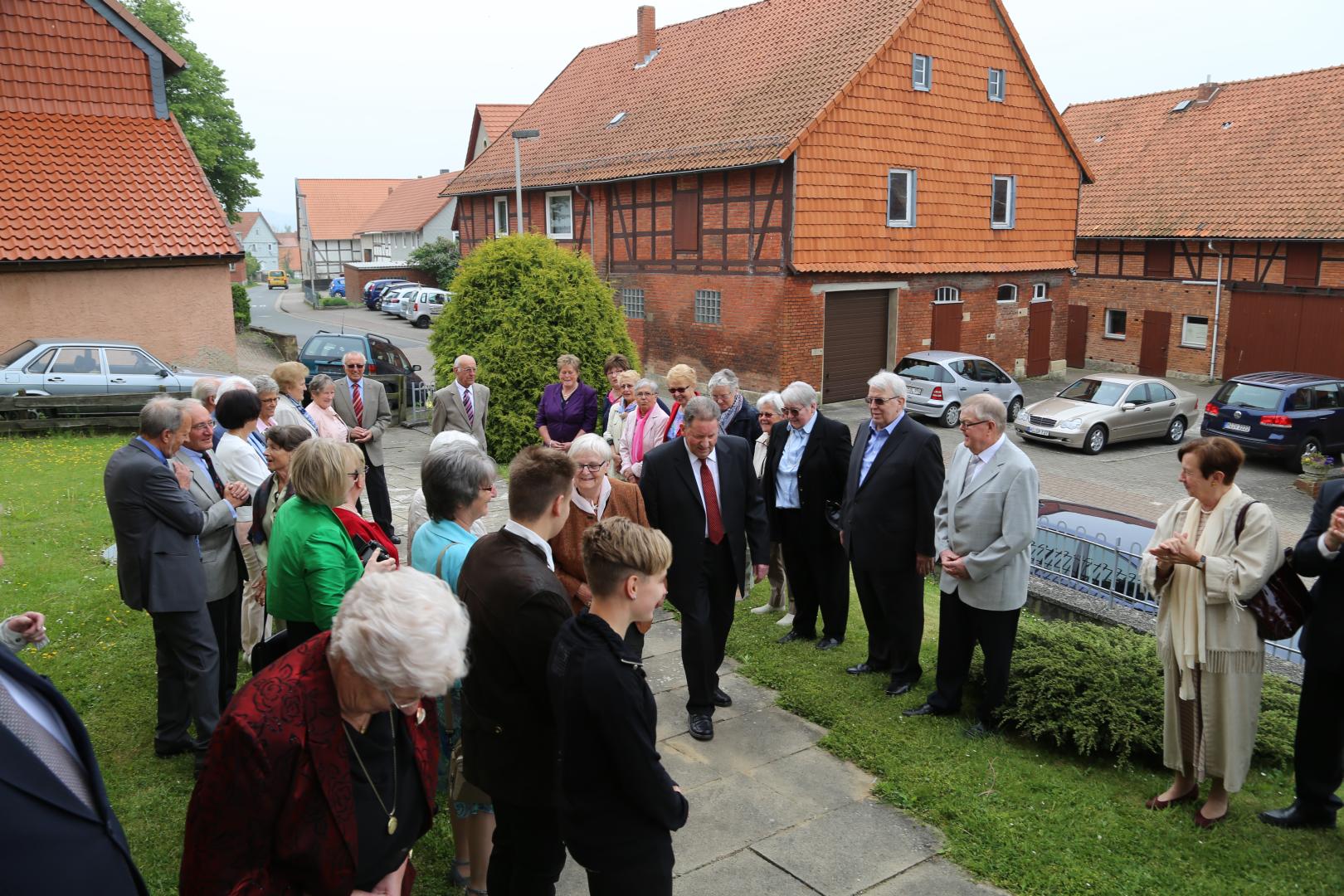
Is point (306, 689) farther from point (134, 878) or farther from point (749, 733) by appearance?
point (749, 733)

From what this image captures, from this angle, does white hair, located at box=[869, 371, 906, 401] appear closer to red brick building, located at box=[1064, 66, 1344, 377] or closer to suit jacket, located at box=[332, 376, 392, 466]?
suit jacket, located at box=[332, 376, 392, 466]

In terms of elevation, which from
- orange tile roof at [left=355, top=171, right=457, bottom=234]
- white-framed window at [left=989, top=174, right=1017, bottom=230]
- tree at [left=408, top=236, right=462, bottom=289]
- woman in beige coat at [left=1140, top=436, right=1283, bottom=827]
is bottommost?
woman in beige coat at [left=1140, top=436, right=1283, bottom=827]

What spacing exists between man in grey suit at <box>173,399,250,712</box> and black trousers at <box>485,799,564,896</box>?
2377 mm

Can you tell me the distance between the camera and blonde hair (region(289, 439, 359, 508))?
3.74 metres

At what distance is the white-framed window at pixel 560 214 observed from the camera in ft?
97.0

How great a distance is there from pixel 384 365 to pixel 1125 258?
23.5m

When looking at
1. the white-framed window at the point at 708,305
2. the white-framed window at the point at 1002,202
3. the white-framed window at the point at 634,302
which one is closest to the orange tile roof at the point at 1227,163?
the white-framed window at the point at 1002,202

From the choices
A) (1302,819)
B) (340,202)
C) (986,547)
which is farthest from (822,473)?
(340,202)

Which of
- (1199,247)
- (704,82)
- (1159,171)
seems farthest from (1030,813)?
(1159,171)

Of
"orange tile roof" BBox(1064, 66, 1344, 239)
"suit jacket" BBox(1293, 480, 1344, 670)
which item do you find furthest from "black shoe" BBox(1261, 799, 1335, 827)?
"orange tile roof" BBox(1064, 66, 1344, 239)

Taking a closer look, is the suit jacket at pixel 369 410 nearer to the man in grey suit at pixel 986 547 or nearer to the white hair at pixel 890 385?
the white hair at pixel 890 385

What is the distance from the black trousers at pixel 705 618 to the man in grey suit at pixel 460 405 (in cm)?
425

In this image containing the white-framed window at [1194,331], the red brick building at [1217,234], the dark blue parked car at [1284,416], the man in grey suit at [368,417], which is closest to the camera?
the man in grey suit at [368,417]

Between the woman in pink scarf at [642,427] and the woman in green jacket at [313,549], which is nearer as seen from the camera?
the woman in green jacket at [313,549]
